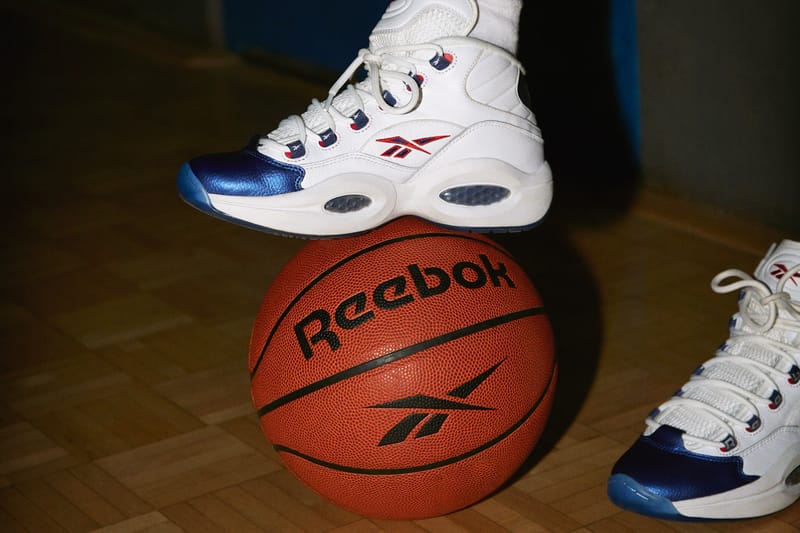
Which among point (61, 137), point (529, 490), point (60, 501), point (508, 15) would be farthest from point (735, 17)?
point (61, 137)

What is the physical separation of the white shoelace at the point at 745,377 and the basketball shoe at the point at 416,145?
321 mm

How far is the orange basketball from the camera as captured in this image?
129 cm

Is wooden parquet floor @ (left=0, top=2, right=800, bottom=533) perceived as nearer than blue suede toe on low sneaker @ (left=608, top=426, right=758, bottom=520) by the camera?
No

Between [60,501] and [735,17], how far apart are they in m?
1.71

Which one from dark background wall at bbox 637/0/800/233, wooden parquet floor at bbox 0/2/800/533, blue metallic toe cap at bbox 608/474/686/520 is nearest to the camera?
blue metallic toe cap at bbox 608/474/686/520

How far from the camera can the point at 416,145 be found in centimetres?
133

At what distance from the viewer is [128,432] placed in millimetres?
1701

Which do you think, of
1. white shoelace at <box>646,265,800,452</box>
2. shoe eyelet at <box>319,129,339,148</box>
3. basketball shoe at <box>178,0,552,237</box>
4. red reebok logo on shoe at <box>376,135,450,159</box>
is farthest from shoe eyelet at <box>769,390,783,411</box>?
shoe eyelet at <box>319,129,339,148</box>

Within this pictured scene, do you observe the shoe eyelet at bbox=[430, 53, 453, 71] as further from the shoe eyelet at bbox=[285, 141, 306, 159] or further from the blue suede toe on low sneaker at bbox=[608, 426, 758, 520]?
the blue suede toe on low sneaker at bbox=[608, 426, 758, 520]

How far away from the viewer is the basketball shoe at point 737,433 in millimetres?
1372

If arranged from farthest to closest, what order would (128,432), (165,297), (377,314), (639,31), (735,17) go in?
1. (639,31)
2. (735,17)
3. (165,297)
4. (128,432)
5. (377,314)

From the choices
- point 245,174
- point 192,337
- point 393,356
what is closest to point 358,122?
point 245,174

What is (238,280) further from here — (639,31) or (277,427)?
(639,31)

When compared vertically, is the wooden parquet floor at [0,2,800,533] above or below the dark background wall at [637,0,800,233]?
below
